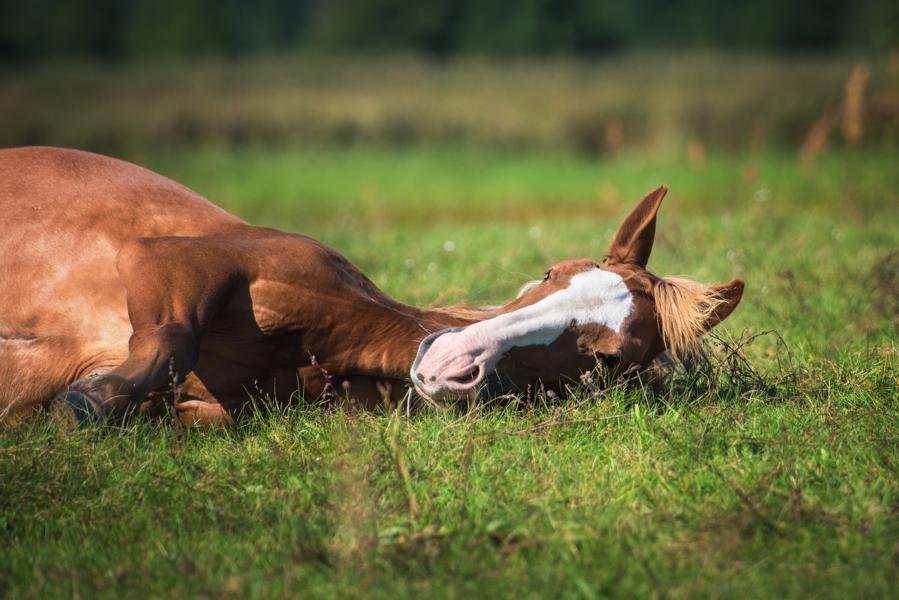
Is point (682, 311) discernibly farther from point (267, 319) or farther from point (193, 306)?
point (193, 306)

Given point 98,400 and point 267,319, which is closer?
Result: point 98,400

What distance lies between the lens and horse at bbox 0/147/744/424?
377 cm

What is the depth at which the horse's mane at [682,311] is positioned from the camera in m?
4.00

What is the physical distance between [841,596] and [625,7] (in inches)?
2410

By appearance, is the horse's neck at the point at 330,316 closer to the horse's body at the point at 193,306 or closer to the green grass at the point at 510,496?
the horse's body at the point at 193,306

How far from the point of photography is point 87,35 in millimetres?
42750

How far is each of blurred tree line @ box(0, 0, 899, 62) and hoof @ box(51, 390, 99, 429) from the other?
4042cm

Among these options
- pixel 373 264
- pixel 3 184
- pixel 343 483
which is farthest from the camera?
pixel 373 264

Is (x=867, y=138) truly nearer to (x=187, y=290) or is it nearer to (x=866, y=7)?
(x=187, y=290)

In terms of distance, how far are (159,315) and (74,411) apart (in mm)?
434

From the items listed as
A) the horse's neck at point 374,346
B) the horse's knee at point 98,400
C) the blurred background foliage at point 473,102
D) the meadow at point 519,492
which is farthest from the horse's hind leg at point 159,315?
the blurred background foliage at point 473,102

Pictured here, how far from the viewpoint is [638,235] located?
423cm

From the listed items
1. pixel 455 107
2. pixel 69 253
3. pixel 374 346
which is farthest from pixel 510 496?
pixel 455 107

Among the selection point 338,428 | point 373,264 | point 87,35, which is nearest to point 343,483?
point 338,428
